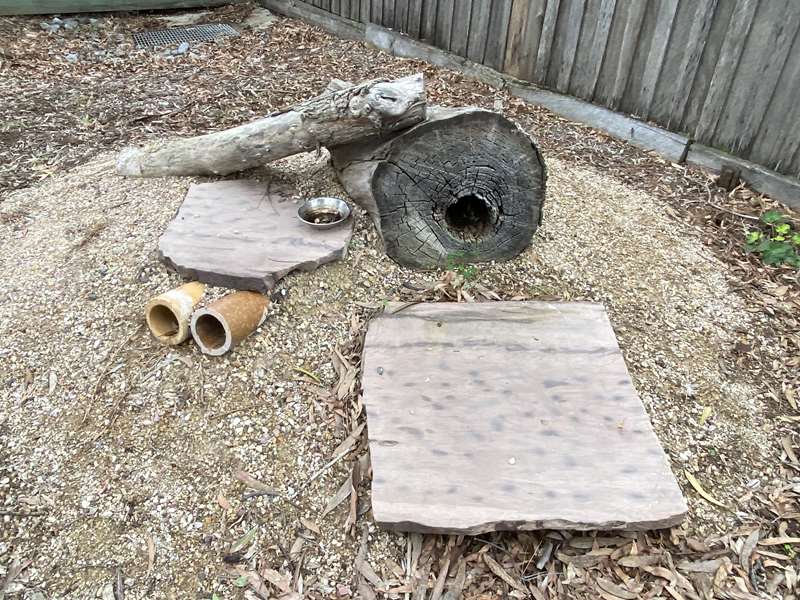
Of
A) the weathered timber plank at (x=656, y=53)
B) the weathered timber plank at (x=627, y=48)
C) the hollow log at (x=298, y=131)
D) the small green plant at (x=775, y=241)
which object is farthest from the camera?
the weathered timber plank at (x=627, y=48)

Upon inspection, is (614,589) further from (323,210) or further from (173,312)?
(323,210)

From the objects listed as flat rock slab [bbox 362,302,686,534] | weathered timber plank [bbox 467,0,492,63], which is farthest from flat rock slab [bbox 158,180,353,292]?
weathered timber plank [bbox 467,0,492,63]

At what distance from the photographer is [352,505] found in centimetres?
210

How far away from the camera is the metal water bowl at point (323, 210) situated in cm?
300

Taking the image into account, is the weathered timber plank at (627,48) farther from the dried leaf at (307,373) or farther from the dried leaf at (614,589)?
the dried leaf at (614,589)

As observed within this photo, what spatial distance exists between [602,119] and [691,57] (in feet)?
2.54

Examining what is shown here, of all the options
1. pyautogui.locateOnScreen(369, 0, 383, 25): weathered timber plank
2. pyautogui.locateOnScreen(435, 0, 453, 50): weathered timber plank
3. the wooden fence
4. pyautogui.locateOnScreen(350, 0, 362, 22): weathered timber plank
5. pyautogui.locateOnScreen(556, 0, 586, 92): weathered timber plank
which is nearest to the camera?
the wooden fence

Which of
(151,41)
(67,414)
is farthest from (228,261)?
(151,41)

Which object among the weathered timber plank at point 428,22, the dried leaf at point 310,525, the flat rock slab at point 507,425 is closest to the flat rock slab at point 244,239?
the flat rock slab at point 507,425

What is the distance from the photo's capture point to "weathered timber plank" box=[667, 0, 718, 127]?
379cm

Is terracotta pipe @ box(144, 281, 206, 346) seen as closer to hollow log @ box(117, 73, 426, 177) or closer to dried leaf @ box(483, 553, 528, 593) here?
hollow log @ box(117, 73, 426, 177)

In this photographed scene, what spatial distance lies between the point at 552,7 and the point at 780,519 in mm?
3846

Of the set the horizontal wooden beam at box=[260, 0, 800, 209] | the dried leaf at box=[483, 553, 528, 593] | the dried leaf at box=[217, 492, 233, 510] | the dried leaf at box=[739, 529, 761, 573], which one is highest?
the horizontal wooden beam at box=[260, 0, 800, 209]

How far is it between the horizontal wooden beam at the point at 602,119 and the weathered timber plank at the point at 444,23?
0.24ft
